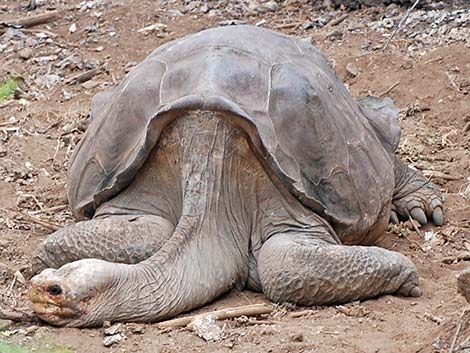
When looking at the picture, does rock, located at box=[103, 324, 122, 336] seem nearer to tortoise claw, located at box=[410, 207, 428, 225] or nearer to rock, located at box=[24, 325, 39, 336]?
rock, located at box=[24, 325, 39, 336]

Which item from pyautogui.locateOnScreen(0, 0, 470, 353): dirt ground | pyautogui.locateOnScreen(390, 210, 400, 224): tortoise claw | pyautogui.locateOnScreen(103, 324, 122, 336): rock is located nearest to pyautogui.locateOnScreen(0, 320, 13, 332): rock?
pyautogui.locateOnScreen(0, 0, 470, 353): dirt ground

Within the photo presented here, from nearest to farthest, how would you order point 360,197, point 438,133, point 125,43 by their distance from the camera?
1. point 360,197
2. point 438,133
3. point 125,43

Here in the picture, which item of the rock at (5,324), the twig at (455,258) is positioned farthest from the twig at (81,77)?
the rock at (5,324)

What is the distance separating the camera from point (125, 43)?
11.8 m

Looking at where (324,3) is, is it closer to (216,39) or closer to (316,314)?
(216,39)

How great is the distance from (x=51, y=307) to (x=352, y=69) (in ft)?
18.4

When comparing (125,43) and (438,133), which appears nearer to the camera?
(438,133)

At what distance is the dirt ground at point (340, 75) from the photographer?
511 cm

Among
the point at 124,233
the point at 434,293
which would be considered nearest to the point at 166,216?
the point at 124,233

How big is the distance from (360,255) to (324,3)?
690cm

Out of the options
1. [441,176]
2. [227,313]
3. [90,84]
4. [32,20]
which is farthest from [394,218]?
[32,20]

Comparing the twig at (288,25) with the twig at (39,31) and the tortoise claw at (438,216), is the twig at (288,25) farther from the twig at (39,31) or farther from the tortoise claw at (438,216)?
the tortoise claw at (438,216)

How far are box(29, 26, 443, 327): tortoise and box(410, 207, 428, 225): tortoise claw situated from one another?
0.78 meters

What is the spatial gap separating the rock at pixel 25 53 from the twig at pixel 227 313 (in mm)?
6647
